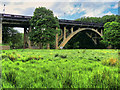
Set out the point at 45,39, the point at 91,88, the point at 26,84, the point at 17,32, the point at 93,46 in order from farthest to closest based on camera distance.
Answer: the point at 93,46, the point at 17,32, the point at 45,39, the point at 26,84, the point at 91,88

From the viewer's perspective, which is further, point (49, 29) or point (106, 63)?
point (49, 29)

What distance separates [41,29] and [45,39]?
2299 millimetres

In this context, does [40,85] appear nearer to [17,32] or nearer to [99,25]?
[17,32]

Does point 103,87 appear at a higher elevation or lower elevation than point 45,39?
lower

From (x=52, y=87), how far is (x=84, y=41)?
2245 inches

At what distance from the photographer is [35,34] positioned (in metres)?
23.5

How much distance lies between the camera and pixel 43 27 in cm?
2334

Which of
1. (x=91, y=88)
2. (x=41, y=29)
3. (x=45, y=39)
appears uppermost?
(x=41, y=29)

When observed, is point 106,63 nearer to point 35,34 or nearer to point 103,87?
point 103,87

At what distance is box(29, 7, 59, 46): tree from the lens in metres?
23.3

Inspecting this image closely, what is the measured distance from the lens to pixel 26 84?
8.89 feet

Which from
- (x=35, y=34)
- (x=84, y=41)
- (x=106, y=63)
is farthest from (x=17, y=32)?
(x=106, y=63)

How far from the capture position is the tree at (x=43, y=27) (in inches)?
917

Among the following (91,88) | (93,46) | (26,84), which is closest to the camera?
(91,88)
